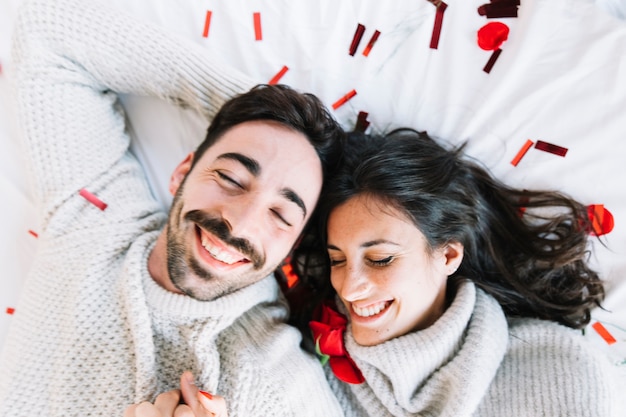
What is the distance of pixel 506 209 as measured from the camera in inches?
50.6

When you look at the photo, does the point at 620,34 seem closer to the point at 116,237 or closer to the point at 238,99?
the point at 238,99

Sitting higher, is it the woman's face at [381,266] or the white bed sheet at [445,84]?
the white bed sheet at [445,84]

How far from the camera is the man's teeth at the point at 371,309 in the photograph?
116cm

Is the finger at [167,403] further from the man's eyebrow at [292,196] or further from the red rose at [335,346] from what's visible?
the man's eyebrow at [292,196]

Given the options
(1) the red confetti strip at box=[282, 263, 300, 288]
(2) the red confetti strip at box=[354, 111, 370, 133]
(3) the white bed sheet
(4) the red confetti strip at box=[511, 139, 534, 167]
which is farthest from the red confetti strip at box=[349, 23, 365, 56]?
(1) the red confetti strip at box=[282, 263, 300, 288]

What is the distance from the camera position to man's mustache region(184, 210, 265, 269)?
3.59ft

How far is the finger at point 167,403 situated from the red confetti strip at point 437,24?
1071mm

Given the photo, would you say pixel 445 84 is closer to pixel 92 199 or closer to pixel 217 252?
pixel 217 252

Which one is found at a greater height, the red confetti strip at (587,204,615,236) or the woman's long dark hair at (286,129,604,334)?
the red confetti strip at (587,204,615,236)

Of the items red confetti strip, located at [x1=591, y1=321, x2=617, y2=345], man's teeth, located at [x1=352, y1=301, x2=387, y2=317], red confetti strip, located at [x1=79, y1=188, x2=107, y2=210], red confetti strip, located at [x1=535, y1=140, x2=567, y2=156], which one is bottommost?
red confetti strip, located at [x1=79, y1=188, x2=107, y2=210]

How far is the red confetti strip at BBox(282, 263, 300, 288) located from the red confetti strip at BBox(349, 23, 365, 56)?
2.10 ft

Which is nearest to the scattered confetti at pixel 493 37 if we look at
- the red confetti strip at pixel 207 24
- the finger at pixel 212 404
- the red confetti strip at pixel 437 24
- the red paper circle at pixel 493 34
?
the red paper circle at pixel 493 34

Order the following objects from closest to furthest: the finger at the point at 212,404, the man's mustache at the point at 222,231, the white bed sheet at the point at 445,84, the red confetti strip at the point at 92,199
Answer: the finger at the point at 212,404, the man's mustache at the point at 222,231, the white bed sheet at the point at 445,84, the red confetti strip at the point at 92,199

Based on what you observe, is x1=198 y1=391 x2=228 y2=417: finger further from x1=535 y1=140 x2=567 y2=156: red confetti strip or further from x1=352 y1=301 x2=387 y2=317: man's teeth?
x1=535 y1=140 x2=567 y2=156: red confetti strip
